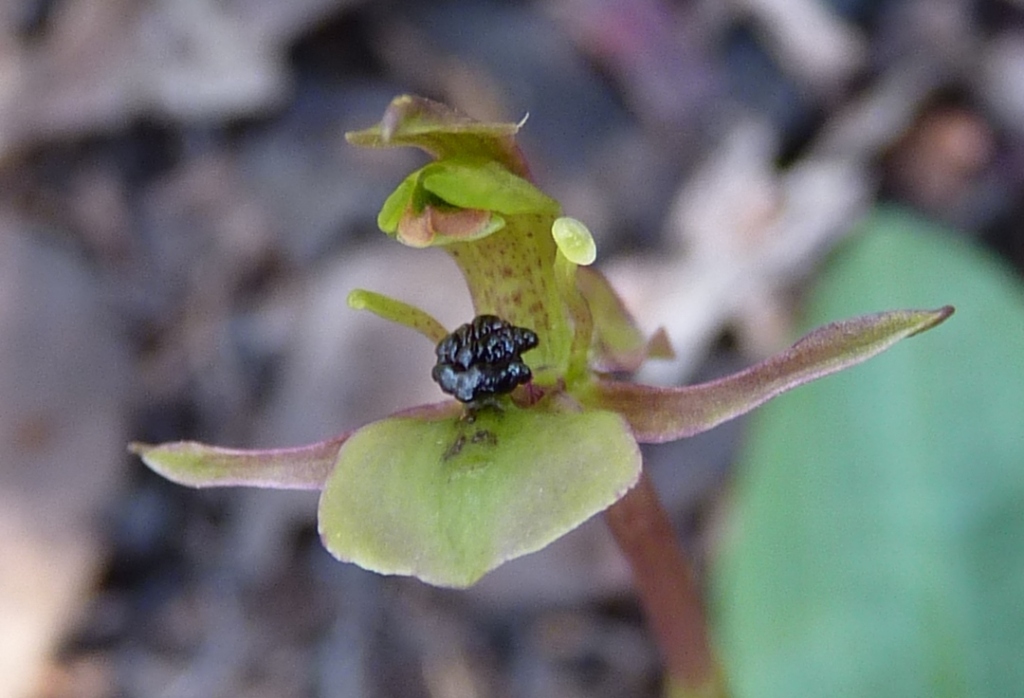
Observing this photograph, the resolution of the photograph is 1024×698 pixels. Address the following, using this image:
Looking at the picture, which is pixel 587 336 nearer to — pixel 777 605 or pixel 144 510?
pixel 777 605

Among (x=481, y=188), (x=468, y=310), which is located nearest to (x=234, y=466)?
(x=481, y=188)

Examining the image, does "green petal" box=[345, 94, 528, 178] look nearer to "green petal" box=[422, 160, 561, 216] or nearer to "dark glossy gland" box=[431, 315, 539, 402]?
"green petal" box=[422, 160, 561, 216]

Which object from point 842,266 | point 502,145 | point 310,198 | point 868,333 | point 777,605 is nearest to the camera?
point 868,333

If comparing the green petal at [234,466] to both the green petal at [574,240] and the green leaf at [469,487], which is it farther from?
the green petal at [574,240]

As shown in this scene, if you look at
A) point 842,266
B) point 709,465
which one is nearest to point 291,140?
point 709,465

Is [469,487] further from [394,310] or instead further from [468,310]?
[468,310]

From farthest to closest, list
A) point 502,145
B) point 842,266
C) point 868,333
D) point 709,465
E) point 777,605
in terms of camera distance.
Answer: point 709,465, point 842,266, point 777,605, point 502,145, point 868,333

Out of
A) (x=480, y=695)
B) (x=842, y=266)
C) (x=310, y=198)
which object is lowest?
(x=480, y=695)
